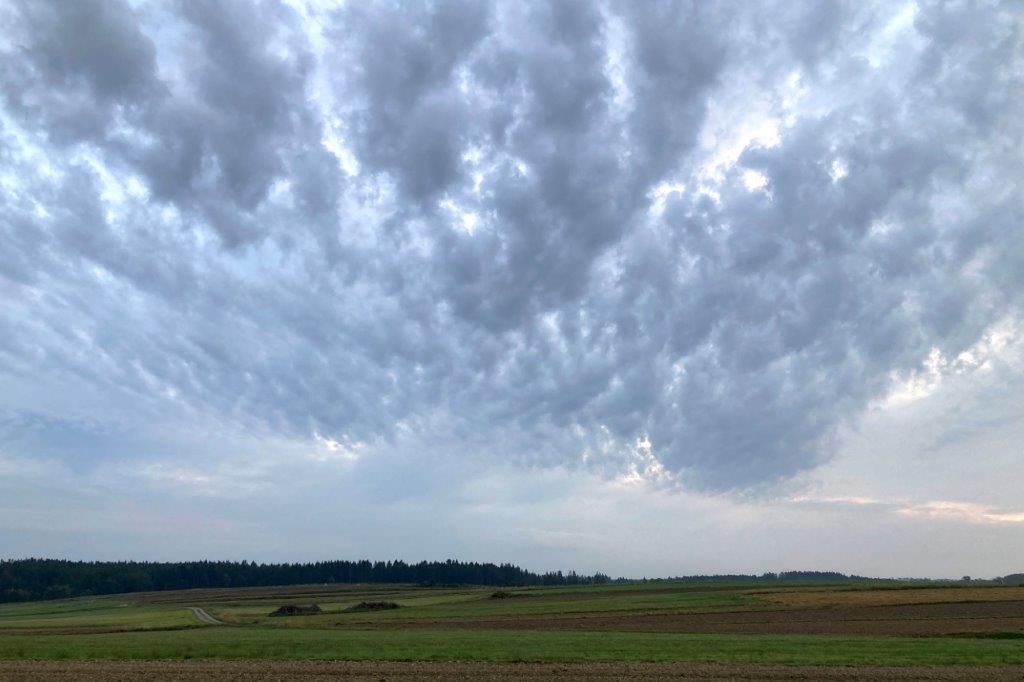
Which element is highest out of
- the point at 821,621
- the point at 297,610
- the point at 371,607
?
the point at 821,621

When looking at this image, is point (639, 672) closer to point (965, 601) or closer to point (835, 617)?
point (835, 617)

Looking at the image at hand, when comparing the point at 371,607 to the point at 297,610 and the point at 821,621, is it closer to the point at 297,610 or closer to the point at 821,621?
the point at 297,610

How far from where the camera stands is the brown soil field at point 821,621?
50700 millimetres

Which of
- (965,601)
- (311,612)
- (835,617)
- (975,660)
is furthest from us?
(311,612)

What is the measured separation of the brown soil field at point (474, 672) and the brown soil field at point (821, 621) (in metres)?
22.9

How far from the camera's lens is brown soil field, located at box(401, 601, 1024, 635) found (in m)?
50.7

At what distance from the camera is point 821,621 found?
59.0m

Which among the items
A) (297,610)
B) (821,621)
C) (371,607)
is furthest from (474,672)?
(371,607)

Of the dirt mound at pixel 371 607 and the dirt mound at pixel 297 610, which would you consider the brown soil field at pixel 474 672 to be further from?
the dirt mound at pixel 371 607

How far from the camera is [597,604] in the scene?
312 feet

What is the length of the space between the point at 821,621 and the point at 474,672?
4176cm

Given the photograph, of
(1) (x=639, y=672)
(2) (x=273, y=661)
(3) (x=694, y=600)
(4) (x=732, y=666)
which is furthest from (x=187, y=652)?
(3) (x=694, y=600)

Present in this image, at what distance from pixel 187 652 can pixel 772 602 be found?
68.5 m

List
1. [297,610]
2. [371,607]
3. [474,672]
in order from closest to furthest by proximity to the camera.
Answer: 1. [474,672]
2. [297,610]
3. [371,607]
